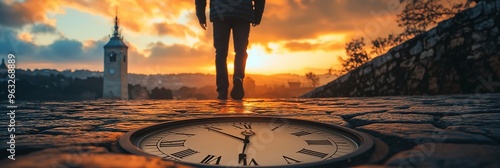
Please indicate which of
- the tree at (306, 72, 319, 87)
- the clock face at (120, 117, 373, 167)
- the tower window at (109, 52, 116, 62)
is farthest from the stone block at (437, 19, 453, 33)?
the tower window at (109, 52, 116, 62)

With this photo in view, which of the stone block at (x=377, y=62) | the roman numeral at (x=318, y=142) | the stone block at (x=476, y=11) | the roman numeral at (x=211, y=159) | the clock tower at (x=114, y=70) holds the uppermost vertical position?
the clock tower at (x=114, y=70)

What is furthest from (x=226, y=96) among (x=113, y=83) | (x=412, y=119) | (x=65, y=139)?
(x=113, y=83)

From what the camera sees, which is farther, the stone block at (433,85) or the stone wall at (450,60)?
the stone block at (433,85)

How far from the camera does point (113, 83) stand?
6444 cm

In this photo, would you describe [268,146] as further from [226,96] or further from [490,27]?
[490,27]

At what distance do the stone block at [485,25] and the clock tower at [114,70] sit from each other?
6367 centimetres

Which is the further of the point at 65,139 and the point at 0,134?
the point at 0,134

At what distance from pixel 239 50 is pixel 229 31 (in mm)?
311

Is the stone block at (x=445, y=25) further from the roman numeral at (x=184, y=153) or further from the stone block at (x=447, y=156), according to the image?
the roman numeral at (x=184, y=153)

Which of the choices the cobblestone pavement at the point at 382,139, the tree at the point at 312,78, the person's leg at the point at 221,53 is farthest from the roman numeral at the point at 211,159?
the tree at the point at 312,78

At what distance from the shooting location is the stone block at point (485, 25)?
18.6 ft

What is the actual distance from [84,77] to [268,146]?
282 feet

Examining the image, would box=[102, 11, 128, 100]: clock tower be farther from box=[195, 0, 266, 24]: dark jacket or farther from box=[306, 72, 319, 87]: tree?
box=[195, 0, 266, 24]: dark jacket

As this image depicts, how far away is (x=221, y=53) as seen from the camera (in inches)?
200
